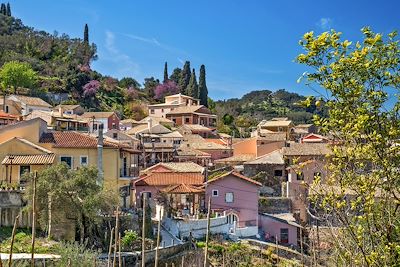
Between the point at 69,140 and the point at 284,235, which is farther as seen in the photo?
the point at 284,235

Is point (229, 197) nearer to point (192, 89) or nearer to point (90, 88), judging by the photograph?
point (90, 88)

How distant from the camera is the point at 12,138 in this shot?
2647 centimetres

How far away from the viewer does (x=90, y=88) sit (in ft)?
231

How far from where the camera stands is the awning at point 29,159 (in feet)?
82.5

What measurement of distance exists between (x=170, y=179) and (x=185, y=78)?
52702 mm

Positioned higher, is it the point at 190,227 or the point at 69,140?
the point at 69,140

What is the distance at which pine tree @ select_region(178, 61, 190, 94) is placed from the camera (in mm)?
83875

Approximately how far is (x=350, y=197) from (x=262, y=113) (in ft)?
295

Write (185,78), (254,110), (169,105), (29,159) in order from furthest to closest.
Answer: (254,110), (185,78), (169,105), (29,159)

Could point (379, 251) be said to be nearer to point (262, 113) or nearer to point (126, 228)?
point (126, 228)

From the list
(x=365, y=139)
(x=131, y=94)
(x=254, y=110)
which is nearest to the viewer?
(x=365, y=139)

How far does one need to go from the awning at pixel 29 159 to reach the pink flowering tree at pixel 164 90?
5707 centimetres

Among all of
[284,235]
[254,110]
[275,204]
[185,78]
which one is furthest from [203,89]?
[284,235]

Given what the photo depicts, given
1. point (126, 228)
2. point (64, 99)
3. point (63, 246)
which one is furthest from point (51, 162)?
point (64, 99)
